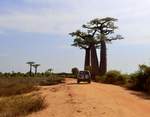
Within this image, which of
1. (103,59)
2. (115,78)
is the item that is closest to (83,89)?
(115,78)

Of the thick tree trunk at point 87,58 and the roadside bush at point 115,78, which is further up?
the thick tree trunk at point 87,58

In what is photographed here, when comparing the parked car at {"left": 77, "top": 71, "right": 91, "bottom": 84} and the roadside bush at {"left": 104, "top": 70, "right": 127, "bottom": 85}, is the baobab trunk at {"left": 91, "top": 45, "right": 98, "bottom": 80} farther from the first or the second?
the parked car at {"left": 77, "top": 71, "right": 91, "bottom": 84}

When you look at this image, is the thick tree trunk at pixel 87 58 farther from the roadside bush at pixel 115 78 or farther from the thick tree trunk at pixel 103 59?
the roadside bush at pixel 115 78

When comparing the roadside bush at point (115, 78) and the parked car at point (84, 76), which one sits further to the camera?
the roadside bush at point (115, 78)

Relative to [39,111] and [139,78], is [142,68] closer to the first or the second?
[139,78]

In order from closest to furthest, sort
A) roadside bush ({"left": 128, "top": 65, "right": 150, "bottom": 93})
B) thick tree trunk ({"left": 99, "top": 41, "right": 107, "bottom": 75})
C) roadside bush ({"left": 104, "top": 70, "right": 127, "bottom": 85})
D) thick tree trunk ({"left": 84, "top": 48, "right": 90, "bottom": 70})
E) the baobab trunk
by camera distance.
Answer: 1. roadside bush ({"left": 128, "top": 65, "right": 150, "bottom": 93})
2. roadside bush ({"left": 104, "top": 70, "right": 127, "bottom": 85})
3. thick tree trunk ({"left": 99, "top": 41, "right": 107, "bottom": 75})
4. the baobab trunk
5. thick tree trunk ({"left": 84, "top": 48, "right": 90, "bottom": 70})

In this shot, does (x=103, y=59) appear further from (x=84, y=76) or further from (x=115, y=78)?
(x=84, y=76)

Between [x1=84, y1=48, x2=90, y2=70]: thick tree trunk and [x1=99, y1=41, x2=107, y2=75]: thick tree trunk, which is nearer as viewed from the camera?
[x1=99, y1=41, x2=107, y2=75]: thick tree trunk

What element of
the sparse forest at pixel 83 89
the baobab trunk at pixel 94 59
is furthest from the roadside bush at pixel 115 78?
the baobab trunk at pixel 94 59

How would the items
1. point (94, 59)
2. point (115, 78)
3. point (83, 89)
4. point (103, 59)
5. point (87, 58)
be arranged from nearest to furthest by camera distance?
point (83, 89), point (115, 78), point (103, 59), point (94, 59), point (87, 58)

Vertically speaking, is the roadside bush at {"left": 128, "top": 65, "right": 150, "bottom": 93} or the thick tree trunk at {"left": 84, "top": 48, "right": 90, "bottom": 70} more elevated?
the thick tree trunk at {"left": 84, "top": 48, "right": 90, "bottom": 70}

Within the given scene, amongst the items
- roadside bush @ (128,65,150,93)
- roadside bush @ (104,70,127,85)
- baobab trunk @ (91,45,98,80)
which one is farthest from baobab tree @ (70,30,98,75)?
roadside bush @ (128,65,150,93)

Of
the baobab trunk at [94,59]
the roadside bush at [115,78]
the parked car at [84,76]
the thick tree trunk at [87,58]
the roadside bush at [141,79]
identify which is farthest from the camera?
the thick tree trunk at [87,58]

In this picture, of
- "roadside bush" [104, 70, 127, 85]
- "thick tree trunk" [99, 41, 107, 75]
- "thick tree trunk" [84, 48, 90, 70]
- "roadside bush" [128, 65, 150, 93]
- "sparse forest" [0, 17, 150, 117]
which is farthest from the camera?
"thick tree trunk" [84, 48, 90, 70]
